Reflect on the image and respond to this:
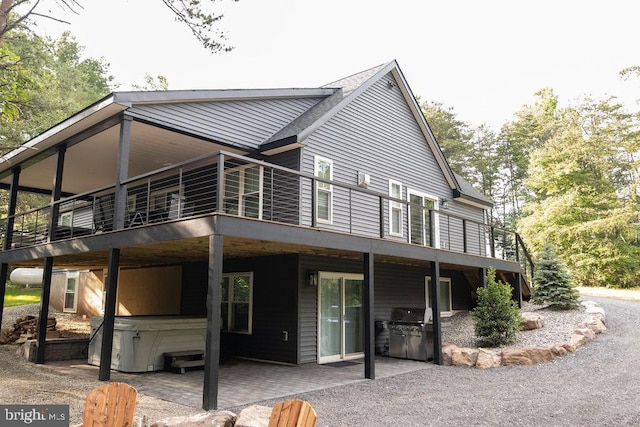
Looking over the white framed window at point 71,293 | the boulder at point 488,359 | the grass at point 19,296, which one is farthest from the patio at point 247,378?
the grass at point 19,296

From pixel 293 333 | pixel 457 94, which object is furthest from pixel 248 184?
pixel 457 94

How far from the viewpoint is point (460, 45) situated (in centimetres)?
1566

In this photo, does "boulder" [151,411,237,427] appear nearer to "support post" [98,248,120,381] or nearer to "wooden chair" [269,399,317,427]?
"wooden chair" [269,399,317,427]

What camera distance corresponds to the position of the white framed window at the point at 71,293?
715 inches

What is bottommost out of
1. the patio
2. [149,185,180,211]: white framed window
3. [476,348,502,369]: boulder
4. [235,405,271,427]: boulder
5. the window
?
the patio

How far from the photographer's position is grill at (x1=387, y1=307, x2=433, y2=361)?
1124cm

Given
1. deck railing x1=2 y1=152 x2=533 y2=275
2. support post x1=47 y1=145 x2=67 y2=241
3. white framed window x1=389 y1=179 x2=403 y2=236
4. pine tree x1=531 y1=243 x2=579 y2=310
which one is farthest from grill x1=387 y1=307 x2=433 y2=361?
support post x1=47 y1=145 x2=67 y2=241

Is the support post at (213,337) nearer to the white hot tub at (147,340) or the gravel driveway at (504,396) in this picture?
the gravel driveway at (504,396)

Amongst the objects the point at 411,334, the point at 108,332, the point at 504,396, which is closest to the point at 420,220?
the point at 411,334

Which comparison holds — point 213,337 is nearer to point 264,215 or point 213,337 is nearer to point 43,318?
point 264,215

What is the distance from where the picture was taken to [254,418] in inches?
161

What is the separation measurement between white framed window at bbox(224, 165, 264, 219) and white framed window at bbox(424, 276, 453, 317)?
6893 millimetres

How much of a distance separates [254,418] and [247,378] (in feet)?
16.1

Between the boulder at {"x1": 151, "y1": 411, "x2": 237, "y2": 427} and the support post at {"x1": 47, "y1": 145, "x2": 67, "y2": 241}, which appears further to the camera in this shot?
the support post at {"x1": 47, "y1": 145, "x2": 67, "y2": 241}
